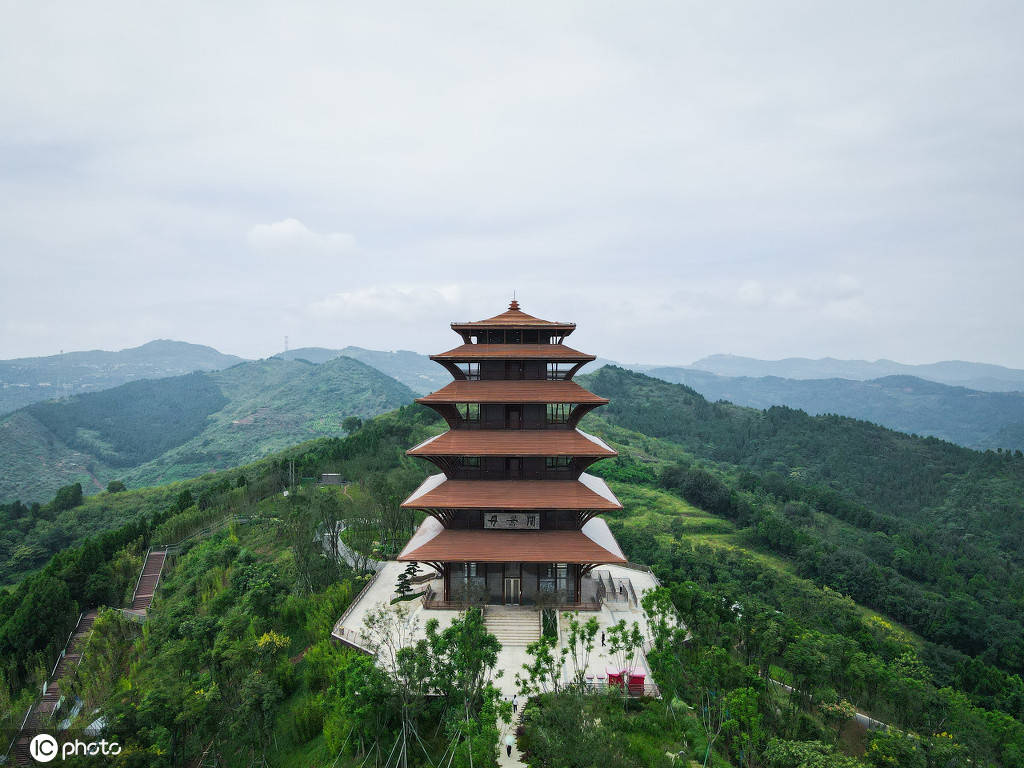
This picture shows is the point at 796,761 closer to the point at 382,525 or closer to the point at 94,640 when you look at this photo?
the point at 382,525

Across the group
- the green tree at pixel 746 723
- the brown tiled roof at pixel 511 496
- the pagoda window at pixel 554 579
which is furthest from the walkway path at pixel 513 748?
the brown tiled roof at pixel 511 496

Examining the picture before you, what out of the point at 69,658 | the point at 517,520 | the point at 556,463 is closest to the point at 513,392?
the point at 556,463

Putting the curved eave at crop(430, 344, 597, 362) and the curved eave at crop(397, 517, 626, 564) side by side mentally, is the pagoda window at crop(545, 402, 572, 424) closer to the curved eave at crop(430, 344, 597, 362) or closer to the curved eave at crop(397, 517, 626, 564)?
the curved eave at crop(430, 344, 597, 362)

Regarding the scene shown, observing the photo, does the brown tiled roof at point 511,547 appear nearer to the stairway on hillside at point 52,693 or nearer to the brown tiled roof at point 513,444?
the brown tiled roof at point 513,444

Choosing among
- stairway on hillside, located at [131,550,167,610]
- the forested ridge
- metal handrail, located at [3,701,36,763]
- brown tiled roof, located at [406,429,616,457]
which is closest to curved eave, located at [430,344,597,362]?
brown tiled roof, located at [406,429,616,457]

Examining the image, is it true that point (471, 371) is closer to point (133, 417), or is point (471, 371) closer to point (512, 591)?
point (512, 591)

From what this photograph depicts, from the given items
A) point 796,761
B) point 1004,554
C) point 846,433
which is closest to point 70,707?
point 796,761
